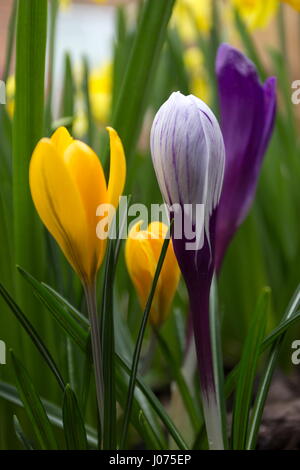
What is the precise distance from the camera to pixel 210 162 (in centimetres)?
31

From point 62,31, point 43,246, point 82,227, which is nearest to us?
point 82,227

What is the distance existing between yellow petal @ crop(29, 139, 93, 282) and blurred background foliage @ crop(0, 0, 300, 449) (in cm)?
9

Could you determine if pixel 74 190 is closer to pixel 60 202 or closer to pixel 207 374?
pixel 60 202

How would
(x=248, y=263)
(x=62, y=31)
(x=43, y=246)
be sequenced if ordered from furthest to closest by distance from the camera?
(x=62, y=31), (x=248, y=263), (x=43, y=246)

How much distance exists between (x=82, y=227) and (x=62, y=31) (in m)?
2.10

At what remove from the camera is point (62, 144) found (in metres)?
0.33

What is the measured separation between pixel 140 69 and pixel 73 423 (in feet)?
0.70

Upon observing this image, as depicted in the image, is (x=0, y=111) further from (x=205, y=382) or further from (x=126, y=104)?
(x=205, y=382)

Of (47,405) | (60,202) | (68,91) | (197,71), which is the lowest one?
(47,405)

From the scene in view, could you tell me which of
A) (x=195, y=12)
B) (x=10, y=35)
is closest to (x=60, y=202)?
(x=10, y=35)

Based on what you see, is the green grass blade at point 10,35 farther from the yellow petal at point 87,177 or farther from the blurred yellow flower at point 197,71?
the blurred yellow flower at point 197,71

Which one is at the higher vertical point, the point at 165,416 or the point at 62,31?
the point at 62,31
